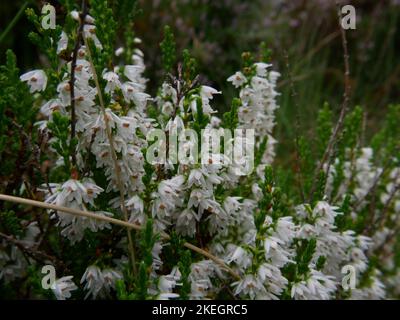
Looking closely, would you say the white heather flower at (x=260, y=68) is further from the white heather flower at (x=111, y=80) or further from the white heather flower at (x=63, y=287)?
the white heather flower at (x=63, y=287)

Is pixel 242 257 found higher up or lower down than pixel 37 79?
lower down

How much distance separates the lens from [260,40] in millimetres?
6367

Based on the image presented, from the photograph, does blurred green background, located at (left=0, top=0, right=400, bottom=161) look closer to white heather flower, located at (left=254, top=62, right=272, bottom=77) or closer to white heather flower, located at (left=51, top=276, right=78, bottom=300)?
white heather flower, located at (left=254, top=62, right=272, bottom=77)

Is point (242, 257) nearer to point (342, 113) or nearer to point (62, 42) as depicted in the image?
point (342, 113)

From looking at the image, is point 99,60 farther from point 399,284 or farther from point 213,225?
point 399,284

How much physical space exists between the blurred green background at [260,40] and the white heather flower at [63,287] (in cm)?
315

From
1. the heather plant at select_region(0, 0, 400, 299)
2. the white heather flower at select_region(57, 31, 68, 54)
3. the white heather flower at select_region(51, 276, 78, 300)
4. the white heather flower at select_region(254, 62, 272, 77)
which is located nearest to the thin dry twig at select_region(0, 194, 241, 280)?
the heather plant at select_region(0, 0, 400, 299)

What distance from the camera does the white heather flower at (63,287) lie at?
6.55 ft

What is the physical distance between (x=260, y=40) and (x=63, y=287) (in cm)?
491

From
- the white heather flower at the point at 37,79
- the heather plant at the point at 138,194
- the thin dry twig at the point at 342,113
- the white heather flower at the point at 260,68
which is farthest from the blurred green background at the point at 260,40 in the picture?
the white heather flower at the point at 37,79

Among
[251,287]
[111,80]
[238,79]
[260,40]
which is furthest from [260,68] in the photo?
[260,40]

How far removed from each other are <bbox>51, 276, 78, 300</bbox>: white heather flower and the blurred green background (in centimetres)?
315

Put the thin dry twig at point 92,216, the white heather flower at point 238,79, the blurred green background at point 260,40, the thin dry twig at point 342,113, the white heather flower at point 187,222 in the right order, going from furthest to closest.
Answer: the blurred green background at point 260,40 → the thin dry twig at point 342,113 → the white heather flower at point 238,79 → the white heather flower at point 187,222 → the thin dry twig at point 92,216
